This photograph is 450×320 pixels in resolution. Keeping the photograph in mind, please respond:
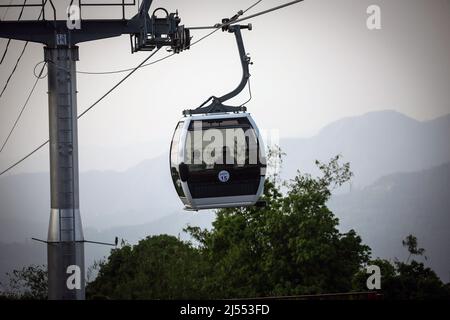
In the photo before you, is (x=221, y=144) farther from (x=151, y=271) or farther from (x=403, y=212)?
(x=403, y=212)

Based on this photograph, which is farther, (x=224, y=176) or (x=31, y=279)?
(x=31, y=279)

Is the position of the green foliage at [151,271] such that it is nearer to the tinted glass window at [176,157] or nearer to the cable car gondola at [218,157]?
the tinted glass window at [176,157]

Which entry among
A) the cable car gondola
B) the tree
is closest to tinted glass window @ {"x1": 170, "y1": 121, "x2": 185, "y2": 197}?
the cable car gondola

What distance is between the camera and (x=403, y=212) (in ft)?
449

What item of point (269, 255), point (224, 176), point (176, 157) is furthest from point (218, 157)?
point (269, 255)

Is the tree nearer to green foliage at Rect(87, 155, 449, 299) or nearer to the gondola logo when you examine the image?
green foliage at Rect(87, 155, 449, 299)

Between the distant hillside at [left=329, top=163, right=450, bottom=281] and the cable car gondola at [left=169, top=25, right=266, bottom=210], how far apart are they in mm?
92577

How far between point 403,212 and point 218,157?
114 metres

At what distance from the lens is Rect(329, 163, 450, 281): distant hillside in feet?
412

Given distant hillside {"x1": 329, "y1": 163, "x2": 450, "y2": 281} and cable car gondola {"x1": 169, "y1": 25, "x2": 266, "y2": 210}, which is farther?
distant hillside {"x1": 329, "y1": 163, "x2": 450, "y2": 281}

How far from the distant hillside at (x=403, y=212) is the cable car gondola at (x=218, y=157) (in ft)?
304

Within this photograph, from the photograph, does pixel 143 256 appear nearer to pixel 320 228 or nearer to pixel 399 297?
pixel 320 228
